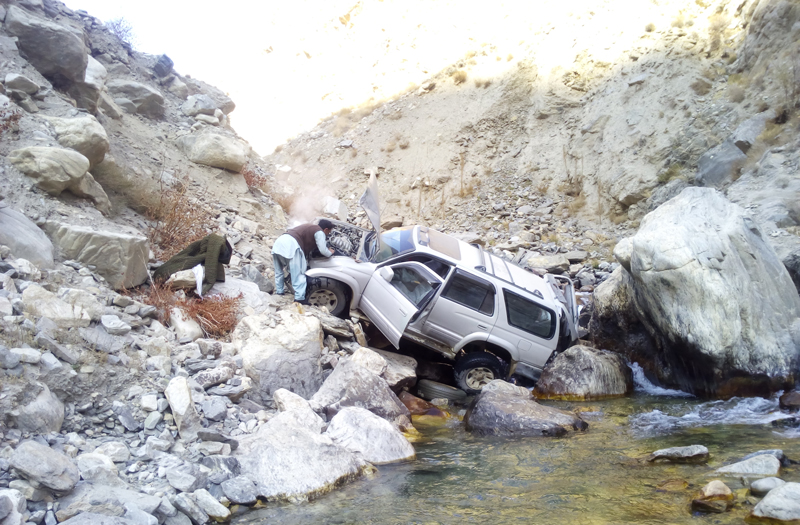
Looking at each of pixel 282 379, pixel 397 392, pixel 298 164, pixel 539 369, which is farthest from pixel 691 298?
pixel 298 164

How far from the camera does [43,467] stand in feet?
12.2

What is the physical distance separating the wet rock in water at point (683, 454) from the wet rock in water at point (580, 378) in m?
2.87

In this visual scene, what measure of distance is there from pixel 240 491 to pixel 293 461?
570 millimetres

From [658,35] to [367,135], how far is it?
1173 centimetres

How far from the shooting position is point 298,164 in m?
25.4

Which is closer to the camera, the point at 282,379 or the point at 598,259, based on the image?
the point at 282,379

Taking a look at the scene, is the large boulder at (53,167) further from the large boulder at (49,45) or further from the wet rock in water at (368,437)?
the wet rock in water at (368,437)

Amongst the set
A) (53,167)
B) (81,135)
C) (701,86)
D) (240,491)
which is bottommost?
(240,491)

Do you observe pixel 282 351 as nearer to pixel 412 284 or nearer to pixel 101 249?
pixel 412 284

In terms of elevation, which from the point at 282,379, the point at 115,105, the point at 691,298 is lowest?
the point at 282,379

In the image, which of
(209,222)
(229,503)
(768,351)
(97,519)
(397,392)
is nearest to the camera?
(97,519)

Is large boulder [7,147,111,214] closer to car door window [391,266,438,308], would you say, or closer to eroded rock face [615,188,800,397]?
car door window [391,266,438,308]

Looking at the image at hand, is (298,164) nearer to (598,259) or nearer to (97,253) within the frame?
(598,259)

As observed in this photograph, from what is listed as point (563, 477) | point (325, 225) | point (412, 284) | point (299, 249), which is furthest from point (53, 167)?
point (563, 477)
